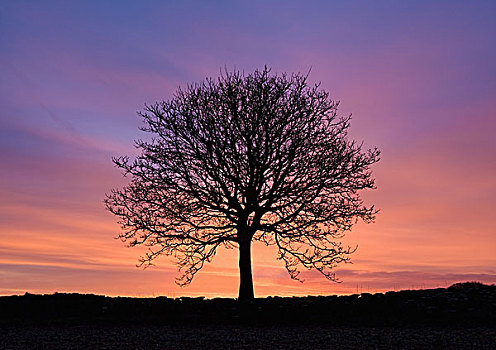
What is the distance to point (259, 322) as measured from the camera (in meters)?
21.5

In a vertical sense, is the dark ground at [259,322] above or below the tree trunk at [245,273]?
below

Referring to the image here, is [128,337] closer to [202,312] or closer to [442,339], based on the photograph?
[202,312]

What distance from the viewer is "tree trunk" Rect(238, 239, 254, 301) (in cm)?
2615

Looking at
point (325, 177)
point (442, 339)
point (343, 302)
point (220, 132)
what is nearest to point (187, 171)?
point (220, 132)

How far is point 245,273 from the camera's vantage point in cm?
2631

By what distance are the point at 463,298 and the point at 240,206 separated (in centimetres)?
1137

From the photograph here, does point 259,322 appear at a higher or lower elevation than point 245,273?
lower

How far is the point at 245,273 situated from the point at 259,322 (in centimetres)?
495

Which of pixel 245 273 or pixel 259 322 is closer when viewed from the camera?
pixel 259 322

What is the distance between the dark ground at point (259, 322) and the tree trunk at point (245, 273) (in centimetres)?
133

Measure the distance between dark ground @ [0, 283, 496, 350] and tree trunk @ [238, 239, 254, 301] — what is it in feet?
4.36

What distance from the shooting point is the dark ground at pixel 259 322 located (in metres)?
17.3

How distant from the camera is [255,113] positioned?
2716 centimetres

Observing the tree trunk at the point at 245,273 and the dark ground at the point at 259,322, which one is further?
the tree trunk at the point at 245,273
